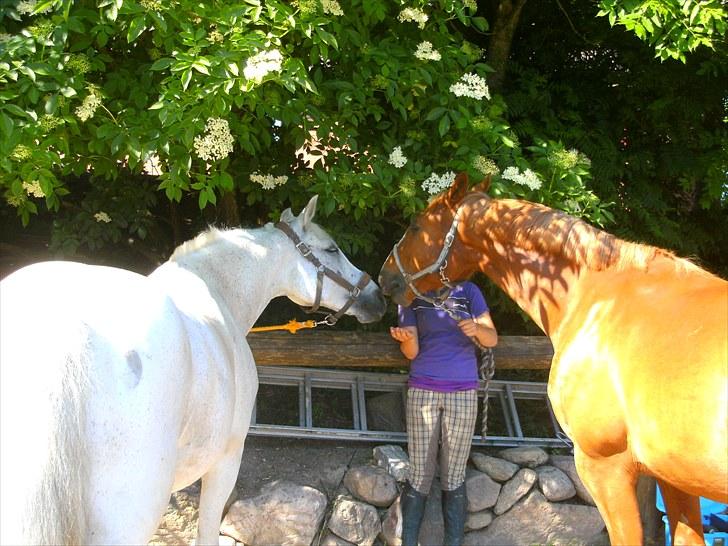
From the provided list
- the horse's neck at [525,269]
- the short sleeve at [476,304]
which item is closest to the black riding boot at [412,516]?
the short sleeve at [476,304]

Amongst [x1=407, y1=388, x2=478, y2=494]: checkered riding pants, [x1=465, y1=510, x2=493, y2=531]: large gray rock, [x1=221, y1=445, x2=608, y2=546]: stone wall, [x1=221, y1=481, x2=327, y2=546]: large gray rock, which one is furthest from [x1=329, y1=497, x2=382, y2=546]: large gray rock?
[x1=465, y1=510, x2=493, y2=531]: large gray rock

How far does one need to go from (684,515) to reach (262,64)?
2814 millimetres

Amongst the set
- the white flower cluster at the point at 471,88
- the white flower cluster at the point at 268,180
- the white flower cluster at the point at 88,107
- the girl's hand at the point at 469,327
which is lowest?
the girl's hand at the point at 469,327

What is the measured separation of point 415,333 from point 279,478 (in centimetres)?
131

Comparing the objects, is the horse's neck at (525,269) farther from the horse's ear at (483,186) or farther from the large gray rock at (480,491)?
the large gray rock at (480,491)

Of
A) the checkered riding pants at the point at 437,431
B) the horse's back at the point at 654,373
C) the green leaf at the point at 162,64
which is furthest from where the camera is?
the checkered riding pants at the point at 437,431

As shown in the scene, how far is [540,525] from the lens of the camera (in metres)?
4.74

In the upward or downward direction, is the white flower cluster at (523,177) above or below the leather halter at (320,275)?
above

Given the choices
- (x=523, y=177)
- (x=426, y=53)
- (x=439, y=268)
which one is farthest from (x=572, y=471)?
(x=426, y=53)

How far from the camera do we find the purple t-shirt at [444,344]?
167 inches

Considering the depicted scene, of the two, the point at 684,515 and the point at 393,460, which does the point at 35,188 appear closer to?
the point at 393,460

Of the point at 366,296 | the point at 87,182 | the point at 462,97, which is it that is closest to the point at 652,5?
the point at 462,97

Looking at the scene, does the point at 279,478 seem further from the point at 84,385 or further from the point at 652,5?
the point at 652,5

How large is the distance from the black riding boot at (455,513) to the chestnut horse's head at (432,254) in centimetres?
125
